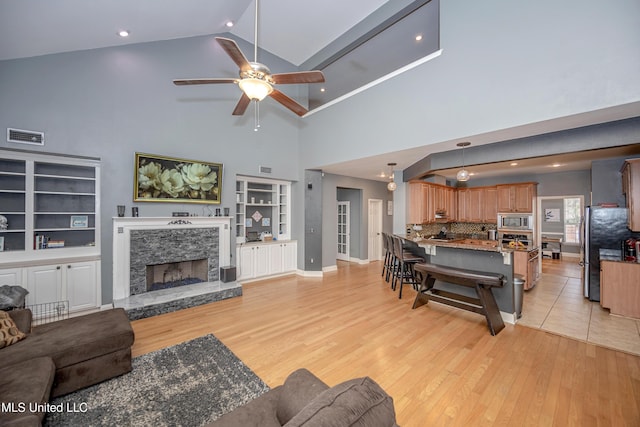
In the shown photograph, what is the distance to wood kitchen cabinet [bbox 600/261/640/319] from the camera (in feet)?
12.0

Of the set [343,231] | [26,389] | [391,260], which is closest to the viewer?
[26,389]

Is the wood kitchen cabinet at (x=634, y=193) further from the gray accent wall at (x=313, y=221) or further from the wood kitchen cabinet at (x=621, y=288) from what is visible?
the gray accent wall at (x=313, y=221)

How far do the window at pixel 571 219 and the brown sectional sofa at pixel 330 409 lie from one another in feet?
37.5

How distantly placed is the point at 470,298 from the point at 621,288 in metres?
2.34

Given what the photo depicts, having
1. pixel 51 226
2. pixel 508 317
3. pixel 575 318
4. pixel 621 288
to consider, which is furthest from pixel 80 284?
pixel 621 288

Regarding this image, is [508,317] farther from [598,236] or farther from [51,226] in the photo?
[51,226]

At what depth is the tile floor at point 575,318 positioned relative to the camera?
3.09 metres

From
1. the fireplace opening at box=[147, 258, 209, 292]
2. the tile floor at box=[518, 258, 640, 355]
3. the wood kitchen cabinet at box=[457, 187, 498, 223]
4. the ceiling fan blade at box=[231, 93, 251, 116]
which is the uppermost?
the ceiling fan blade at box=[231, 93, 251, 116]

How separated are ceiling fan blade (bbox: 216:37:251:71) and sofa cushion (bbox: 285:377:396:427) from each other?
267cm

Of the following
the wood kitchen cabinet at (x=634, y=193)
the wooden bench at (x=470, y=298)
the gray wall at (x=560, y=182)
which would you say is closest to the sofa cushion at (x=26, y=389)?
the wooden bench at (x=470, y=298)

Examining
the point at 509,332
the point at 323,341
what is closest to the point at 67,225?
the point at 323,341

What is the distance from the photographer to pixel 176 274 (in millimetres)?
4867

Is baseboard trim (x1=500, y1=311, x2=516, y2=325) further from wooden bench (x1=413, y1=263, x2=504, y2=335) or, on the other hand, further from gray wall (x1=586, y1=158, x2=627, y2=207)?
gray wall (x1=586, y1=158, x2=627, y2=207)

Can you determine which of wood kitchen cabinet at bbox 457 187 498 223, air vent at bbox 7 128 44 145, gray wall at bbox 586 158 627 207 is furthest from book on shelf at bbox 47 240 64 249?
wood kitchen cabinet at bbox 457 187 498 223
